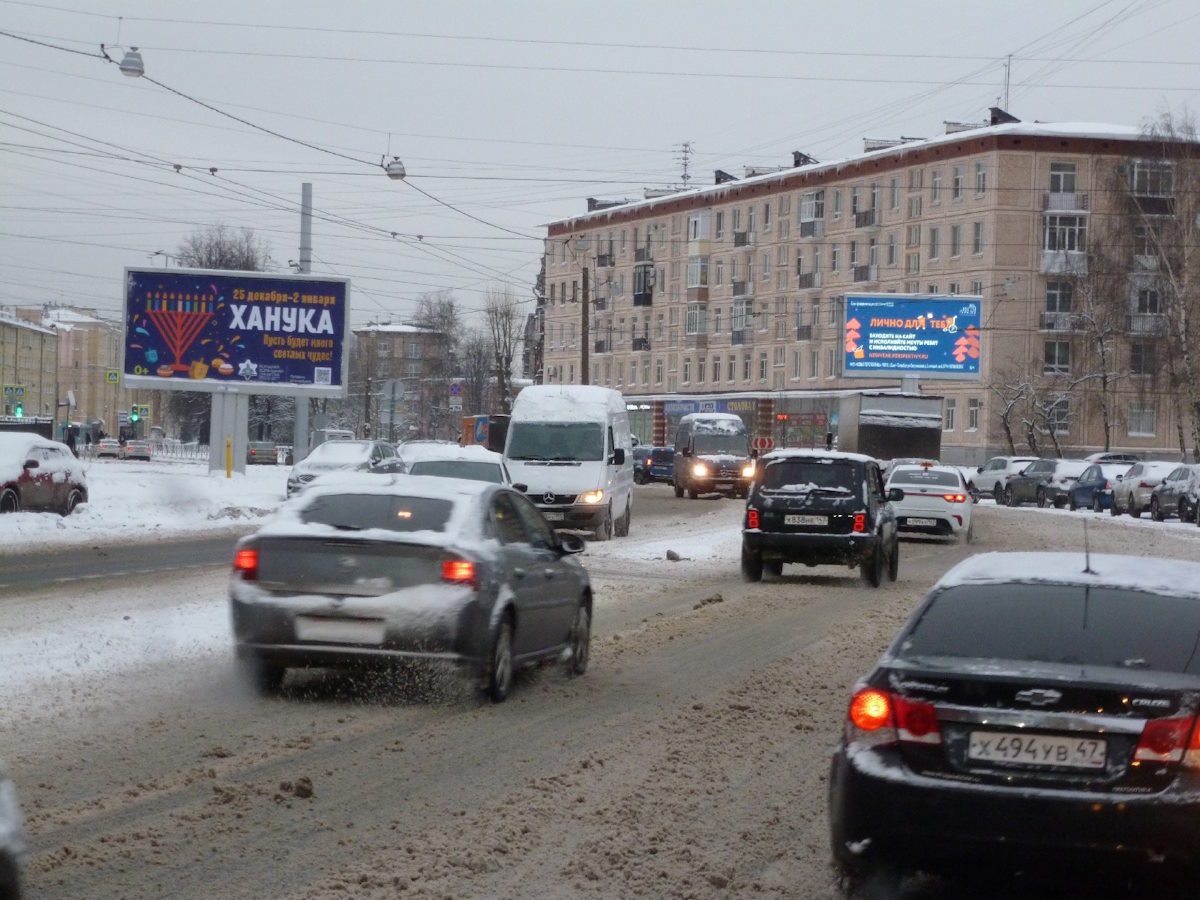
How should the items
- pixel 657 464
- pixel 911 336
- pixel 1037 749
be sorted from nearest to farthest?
pixel 1037 749 → pixel 911 336 → pixel 657 464

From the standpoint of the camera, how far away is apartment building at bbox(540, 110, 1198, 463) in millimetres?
72688

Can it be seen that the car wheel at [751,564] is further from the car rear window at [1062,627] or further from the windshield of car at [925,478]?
the car rear window at [1062,627]

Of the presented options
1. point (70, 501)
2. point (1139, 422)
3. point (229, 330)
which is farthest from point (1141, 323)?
point (70, 501)

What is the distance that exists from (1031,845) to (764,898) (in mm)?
1086

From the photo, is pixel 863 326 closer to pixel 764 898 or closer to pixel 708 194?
pixel 708 194

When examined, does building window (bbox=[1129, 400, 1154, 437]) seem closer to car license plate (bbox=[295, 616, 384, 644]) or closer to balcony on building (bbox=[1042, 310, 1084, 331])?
balcony on building (bbox=[1042, 310, 1084, 331])

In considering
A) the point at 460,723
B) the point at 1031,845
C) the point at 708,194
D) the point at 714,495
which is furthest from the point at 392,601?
the point at 708,194

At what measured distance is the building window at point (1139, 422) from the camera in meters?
76.6

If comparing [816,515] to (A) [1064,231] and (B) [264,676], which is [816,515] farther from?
(A) [1064,231]

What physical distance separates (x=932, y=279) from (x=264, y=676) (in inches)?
2870

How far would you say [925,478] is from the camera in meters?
33.1

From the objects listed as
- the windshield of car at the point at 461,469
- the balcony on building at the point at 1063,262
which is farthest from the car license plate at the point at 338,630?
the balcony on building at the point at 1063,262

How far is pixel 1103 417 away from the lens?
73688 millimetres

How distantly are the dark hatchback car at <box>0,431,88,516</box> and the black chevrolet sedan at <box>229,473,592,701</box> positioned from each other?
65.4 ft
